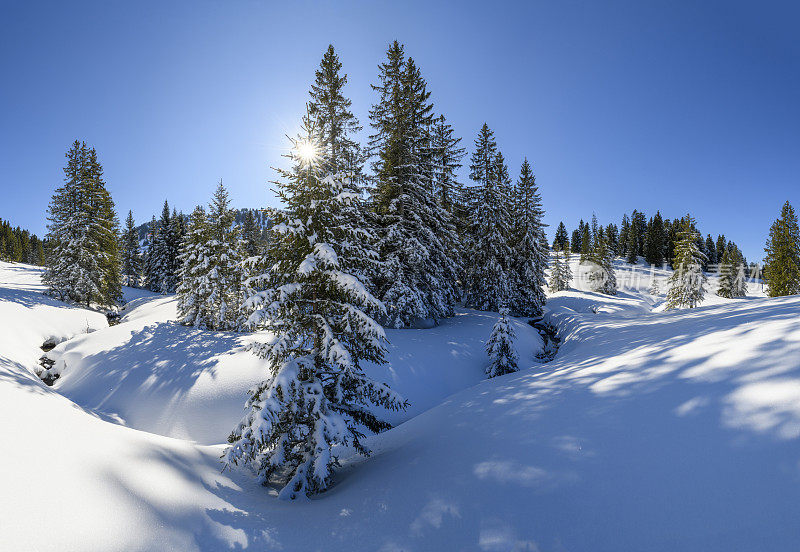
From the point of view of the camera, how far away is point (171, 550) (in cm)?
336

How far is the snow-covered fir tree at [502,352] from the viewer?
12641mm

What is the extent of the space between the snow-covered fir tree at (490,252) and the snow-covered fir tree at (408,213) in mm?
4814

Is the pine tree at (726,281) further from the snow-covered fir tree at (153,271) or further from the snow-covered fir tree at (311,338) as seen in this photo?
the snow-covered fir tree at (153,271)

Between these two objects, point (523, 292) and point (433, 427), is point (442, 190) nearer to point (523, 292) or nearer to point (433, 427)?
point (523, 292)

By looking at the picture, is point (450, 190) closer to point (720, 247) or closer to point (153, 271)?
point (153, 271)

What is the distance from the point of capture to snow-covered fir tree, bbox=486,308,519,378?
1264 centimetres

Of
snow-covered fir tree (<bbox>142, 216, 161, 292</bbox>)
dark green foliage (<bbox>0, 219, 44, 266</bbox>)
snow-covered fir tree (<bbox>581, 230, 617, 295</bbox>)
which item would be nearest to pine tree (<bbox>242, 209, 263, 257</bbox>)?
snow-covered fir tree (<bbox>142, 216, 161, 292</bbox>)

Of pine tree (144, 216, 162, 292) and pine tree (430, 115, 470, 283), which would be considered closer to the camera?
pine tree (430, 115, 470, 283)

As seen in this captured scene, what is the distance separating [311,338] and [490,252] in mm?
18493

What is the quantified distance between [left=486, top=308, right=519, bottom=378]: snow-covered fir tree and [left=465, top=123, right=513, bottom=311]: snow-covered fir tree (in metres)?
10.3

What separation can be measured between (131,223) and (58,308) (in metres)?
37.7

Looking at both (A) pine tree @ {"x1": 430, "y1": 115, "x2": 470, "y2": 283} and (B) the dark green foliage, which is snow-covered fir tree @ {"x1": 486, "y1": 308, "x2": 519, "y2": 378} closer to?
(A) pine tree @ {"x1": 430, "y1": 115, "x2": 470, "y2": 283}

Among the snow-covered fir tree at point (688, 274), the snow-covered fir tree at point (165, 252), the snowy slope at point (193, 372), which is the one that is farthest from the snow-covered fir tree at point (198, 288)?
the snow-covered fir tree at point (688, 274)

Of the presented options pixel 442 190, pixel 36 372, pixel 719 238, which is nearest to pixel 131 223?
pixel 36 372
